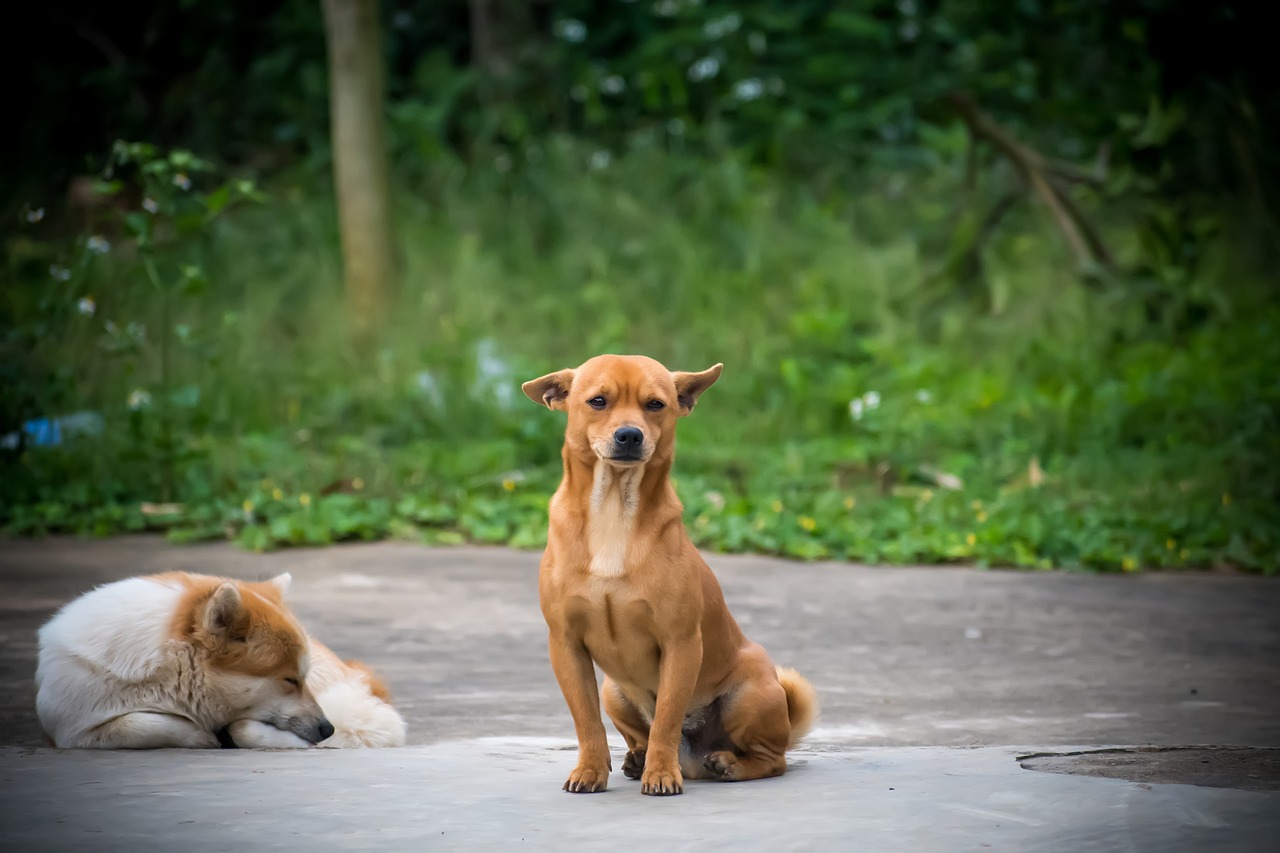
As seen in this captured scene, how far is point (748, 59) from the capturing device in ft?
46.1

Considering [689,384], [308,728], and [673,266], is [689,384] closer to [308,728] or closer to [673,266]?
[308,728]

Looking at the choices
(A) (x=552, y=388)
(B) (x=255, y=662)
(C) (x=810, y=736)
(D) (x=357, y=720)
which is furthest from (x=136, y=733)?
(C) (x=810, y=736)

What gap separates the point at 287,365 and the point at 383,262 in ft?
3.65

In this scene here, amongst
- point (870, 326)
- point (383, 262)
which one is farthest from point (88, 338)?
point (870, 326)

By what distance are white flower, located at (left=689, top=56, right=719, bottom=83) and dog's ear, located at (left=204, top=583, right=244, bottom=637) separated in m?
10.6

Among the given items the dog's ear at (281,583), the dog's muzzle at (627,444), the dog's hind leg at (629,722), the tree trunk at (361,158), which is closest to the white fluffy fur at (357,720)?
the dog's ear at (281,583)

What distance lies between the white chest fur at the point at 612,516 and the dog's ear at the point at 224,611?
1224 millimetres

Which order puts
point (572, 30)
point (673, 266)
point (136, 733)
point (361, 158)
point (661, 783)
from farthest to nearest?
point (572, 30) < point (673, 266) < point (361, 158) < point (136, 733) < point (661, 783)

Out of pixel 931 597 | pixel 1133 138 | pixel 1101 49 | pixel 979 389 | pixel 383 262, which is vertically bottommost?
pixel 931 597

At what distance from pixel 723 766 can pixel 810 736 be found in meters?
0.93

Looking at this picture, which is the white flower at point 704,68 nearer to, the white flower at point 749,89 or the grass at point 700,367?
the white flower at point 749,89

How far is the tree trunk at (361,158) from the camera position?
36.7 ft

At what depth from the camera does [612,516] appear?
154 inches

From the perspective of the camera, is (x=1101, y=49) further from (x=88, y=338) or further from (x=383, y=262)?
(x=88, y=338)
